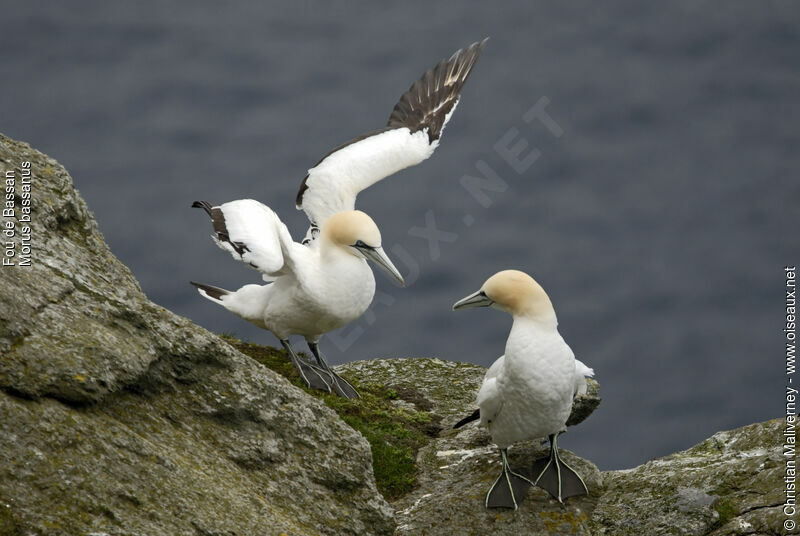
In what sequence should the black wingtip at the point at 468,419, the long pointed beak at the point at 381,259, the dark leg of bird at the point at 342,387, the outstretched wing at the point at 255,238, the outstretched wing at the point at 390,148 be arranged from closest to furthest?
the black wingtip at the point at 468,419 < the outstretched wing at the point at 255,238 < the dark leg of bird at the point at 342,387 < the long pointed beak at the point at 381,259 < the outstretched wing at the point at 390,148

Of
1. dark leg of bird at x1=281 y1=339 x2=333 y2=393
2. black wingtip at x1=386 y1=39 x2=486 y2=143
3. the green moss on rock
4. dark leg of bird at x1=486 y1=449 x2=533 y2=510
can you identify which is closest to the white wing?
dark leg of bird at x1=486 y1=449 x2=533 y2=510

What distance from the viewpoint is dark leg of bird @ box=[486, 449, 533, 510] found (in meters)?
5.88

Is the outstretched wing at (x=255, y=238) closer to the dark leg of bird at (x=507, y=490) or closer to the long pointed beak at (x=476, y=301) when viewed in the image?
the long pointed beak at (x=476, y=301)

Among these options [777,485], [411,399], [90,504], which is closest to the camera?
[90,504]

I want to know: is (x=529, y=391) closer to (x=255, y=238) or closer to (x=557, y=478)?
(x=557, y=478)

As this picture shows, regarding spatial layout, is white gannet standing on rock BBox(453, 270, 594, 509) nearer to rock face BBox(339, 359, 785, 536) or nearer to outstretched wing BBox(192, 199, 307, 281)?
rock face BBox(339, 359, 785, 536)

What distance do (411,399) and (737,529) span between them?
121 inches

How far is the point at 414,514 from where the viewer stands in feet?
19.4

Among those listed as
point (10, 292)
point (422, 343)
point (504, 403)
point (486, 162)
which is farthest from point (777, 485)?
point (486, 162)

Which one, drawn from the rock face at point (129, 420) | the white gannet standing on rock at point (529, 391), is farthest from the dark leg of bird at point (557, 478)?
the rock face at point (129, 420)

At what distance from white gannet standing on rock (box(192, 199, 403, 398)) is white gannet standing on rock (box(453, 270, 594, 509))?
6.50 ft

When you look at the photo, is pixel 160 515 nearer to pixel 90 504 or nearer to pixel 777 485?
pixel 90 504

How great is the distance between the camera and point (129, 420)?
4.57m

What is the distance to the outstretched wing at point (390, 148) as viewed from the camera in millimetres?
9523
